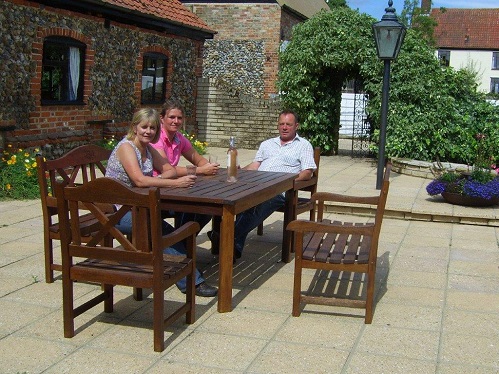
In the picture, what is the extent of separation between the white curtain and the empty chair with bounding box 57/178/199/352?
853 centimetres

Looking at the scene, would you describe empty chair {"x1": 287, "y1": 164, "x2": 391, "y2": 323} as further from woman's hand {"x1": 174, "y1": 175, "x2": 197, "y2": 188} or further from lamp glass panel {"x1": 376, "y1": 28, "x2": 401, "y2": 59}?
lamp glass panel {"x1": 376, "y1": 28, "x2": 401, "y2": 59}

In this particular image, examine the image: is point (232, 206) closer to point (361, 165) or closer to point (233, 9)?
point (361, 165)

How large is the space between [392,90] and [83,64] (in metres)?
6.15

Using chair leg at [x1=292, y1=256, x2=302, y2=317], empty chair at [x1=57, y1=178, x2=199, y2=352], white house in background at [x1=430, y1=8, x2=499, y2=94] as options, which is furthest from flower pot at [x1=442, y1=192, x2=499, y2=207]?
white house in background at [x1=430, y1=8, x2=499, y2=94]

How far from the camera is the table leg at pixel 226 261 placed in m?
4.58

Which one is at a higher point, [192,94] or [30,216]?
[192,94]

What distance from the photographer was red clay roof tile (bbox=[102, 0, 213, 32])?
13055 mm

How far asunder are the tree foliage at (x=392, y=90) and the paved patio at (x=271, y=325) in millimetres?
7050

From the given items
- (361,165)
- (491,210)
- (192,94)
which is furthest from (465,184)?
(192,94)

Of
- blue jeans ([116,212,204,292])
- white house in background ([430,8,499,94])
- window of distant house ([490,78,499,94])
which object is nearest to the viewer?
blue jeans ([116,212,204,292])

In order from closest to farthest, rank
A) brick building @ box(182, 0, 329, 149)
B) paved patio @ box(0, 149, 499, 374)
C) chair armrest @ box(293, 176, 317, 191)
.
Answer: paved patio @ box(0, 149, 499, 374), chair armrest @ box(293, 176, 317, 191), brick building @ box(182, 0, 329, 149)

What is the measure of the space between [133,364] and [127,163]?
163cm

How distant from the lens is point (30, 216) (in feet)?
25.5

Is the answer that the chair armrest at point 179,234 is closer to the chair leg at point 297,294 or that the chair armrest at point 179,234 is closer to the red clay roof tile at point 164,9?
the chair leg at point 297,294
